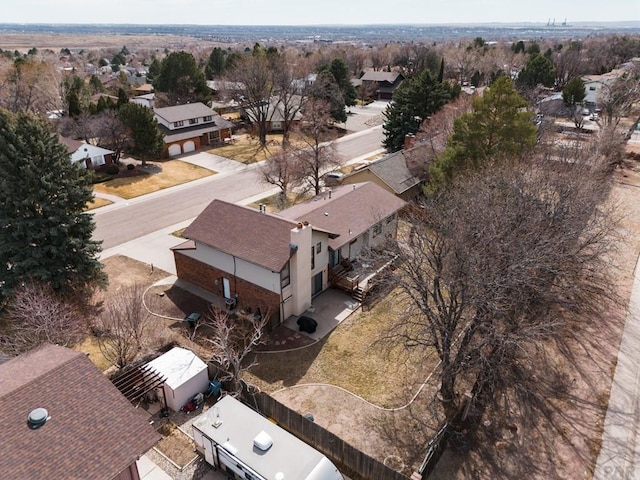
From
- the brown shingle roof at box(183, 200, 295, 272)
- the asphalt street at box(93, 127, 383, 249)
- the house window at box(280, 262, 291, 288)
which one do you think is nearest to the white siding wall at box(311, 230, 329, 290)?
the brown shingle roof at box(183, 200, 295, 272)

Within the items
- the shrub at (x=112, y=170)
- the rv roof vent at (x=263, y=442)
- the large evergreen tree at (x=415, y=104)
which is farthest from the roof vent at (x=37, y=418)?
the large evergreen tree at (x=415, y=104)

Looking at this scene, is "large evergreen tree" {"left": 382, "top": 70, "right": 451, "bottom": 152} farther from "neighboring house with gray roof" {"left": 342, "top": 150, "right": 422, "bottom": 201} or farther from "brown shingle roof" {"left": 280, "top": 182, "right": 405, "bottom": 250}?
"brown shingle roof" {"left": 280, "top": 182, "right": 405, "bottom": 250}

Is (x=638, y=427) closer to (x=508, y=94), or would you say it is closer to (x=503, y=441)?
(x=503, y=441)

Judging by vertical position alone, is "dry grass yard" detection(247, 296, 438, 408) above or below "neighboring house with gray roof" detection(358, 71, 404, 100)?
below

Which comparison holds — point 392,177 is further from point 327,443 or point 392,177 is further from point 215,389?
point 327,443

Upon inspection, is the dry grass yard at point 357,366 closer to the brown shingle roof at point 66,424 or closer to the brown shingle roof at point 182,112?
the brown shingle roof at point 66,424

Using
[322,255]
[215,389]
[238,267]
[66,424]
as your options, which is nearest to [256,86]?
[322,255]

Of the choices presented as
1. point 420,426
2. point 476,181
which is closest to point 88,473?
point 420,426
